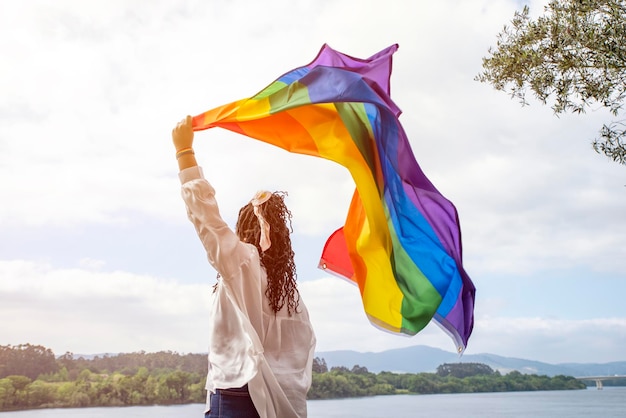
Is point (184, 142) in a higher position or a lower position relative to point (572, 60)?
lower

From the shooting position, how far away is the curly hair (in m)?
2.11

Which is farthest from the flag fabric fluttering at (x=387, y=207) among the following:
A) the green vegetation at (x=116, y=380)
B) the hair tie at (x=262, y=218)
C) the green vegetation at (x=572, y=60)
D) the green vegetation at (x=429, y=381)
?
the green vegetation at (x=116, y=380)

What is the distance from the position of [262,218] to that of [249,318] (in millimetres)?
346

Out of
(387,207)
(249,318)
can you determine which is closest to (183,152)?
(249,318)

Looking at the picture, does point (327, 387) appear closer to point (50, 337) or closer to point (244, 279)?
point (50, 337)

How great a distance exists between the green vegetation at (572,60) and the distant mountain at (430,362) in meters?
5.12

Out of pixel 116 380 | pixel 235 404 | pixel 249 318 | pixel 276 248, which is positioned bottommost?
pixel 235 404

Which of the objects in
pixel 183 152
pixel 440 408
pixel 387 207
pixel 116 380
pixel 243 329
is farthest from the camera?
pixel 440 408

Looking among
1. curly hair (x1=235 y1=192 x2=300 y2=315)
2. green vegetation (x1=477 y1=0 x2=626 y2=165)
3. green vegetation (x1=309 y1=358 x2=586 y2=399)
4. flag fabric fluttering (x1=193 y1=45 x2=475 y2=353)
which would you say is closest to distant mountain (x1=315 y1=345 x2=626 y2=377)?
green vegetation (x1=309 y1=358 x2=586 y2=399)

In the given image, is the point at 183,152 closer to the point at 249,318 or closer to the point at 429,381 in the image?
the point at 249,318

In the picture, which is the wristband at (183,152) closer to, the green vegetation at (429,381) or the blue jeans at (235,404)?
the blue jeans at (235,404)

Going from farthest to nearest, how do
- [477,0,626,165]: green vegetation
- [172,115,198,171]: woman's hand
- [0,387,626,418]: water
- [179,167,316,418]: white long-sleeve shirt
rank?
[0,387,626,418]: water < [477,0,626,165]: green vegetation < [172,115,198,171]: woman's hand < [179,167,316,418]: white long-sleeve shirt

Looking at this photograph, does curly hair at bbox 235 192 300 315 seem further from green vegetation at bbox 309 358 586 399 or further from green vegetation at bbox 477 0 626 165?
green vegetation at bbox 309 358 586 399

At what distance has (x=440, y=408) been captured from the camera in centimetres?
1457
